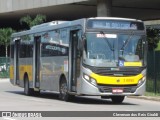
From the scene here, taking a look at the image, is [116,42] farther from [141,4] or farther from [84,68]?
[141,4]

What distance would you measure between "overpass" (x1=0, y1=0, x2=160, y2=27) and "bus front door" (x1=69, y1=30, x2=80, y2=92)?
74.4 feet

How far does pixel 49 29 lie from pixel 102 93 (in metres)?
4.90

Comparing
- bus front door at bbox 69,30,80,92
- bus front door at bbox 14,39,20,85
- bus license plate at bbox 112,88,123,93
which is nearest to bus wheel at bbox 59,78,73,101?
bus front door at bbox 69,30,80,92

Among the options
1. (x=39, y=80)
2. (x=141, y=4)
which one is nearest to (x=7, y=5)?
(x=141, y=4)

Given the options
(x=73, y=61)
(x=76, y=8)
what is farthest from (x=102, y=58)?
(x=76, y=8)

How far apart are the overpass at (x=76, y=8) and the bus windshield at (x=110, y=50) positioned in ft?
76.1

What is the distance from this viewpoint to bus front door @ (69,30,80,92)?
20.8 metres

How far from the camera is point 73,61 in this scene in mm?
21109

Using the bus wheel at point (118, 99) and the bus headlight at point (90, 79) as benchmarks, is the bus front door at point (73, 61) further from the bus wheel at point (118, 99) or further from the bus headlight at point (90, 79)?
the bus wheel at point (118, 99)

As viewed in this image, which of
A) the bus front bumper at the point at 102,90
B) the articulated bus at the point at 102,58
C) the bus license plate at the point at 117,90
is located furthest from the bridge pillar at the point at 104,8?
the bus license plate at the point at 117,90

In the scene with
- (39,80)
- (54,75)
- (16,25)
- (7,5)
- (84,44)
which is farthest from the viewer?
(16,25)

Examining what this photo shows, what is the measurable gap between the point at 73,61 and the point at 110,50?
171cm

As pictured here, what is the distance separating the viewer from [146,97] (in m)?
25.0

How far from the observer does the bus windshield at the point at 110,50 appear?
20.1 meters
